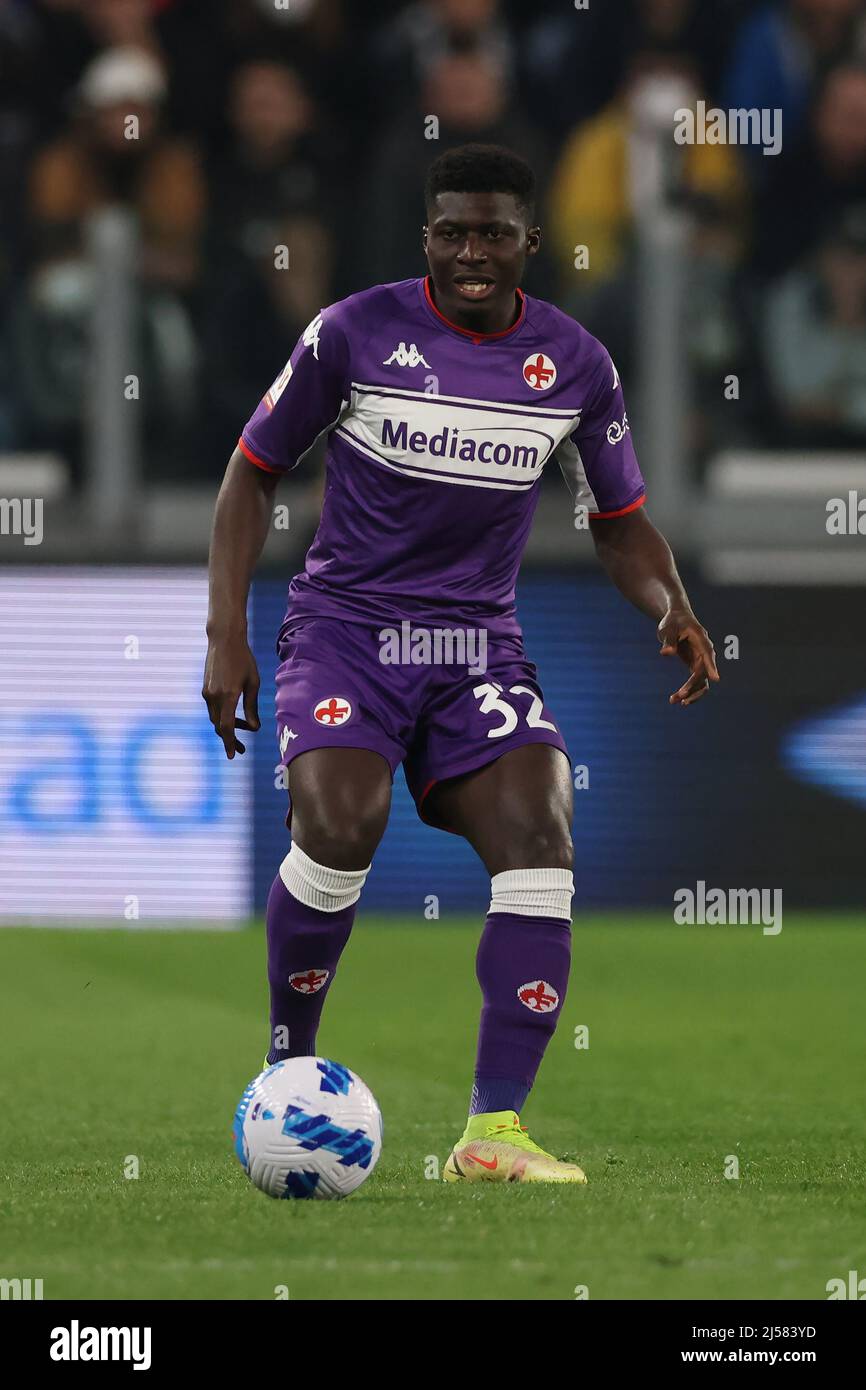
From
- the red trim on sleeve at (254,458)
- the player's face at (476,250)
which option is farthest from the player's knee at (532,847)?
the player's face at (476,250)

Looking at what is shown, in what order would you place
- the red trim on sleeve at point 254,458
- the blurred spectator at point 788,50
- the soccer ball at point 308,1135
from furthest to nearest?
the blurred spectator at point 788,50, the red trim on sleeve at point 254,458, the soccer ball at point 308,1135

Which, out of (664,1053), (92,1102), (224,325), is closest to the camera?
(92,1102)

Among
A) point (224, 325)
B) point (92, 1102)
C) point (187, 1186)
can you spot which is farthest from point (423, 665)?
point (224, 325)

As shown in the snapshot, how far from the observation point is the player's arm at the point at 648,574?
5238 mm

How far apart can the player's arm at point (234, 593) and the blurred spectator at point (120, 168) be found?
599 cm

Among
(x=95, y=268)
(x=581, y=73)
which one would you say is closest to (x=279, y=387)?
(x=95, y=268)

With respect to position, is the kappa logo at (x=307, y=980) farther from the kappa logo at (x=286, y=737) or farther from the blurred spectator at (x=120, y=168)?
the blurred spectator at (x=120, y=168)

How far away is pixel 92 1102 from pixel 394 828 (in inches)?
146

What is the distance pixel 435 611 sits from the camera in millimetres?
5164

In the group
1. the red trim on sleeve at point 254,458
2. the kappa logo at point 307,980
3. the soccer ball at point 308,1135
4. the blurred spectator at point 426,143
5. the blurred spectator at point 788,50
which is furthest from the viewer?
the blurred spectator at point 788,50

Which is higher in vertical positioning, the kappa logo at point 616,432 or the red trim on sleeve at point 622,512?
the kappa logo at point 616,432

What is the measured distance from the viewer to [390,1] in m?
12.4

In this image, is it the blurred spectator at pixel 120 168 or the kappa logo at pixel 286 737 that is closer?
the kappa logo at pixel 286 737
